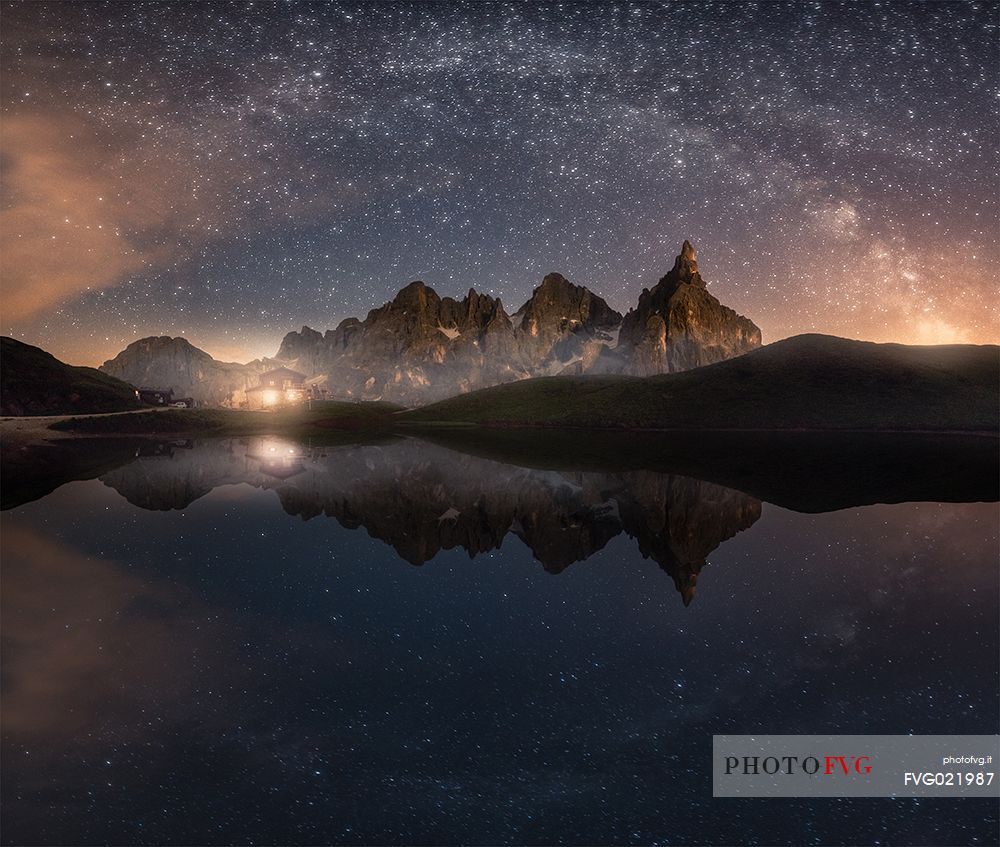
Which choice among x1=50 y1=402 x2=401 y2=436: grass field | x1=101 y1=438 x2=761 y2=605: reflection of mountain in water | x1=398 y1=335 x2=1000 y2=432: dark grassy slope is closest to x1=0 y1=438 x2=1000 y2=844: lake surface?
x1=101 y1=438 x2=761 y2=605: reflection of mountain in water

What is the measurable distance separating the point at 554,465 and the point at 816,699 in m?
49.4

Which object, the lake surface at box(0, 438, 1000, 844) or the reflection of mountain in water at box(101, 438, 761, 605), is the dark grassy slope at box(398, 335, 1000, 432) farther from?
the lake surface at box(0, 438, 1000, 844)

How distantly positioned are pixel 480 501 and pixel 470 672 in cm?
2353

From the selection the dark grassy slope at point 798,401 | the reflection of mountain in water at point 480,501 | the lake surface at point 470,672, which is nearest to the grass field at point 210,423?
the dark grassy slope at point 798,401

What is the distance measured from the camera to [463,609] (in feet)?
63.0

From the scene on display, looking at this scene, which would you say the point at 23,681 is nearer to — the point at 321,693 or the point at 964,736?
the point at 321,693

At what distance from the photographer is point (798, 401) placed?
163 m

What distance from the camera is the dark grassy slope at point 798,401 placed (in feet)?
485

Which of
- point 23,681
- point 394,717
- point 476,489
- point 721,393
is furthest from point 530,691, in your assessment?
point 721,393

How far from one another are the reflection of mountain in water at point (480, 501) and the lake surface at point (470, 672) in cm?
44

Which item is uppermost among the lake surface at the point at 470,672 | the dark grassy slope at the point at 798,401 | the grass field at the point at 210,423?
the dark grassy slope at the point at 798,401

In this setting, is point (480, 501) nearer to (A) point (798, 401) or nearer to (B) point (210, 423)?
(B) point (210, 423)

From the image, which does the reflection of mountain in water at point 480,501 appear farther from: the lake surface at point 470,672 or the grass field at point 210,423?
the grass field at point 210,423

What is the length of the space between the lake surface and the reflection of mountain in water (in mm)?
441
